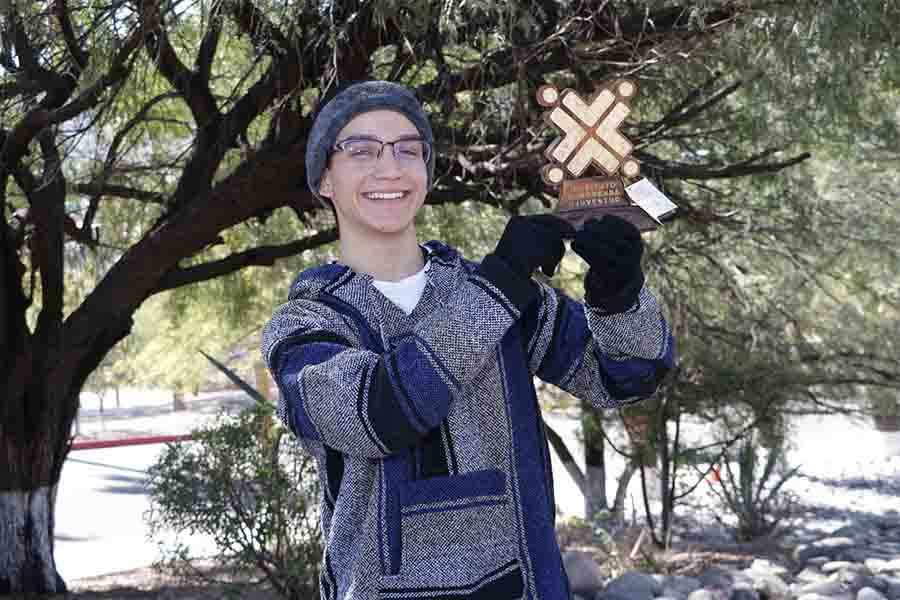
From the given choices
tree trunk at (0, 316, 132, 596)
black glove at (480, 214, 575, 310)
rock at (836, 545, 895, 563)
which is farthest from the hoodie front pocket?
rock at (836, 545, 895, 563)

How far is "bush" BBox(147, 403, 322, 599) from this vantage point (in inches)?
Result: 219

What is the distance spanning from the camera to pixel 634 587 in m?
6.06

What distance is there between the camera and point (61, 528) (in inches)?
468

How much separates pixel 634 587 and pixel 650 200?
4.77 meters

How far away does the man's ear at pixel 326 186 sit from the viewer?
181cm

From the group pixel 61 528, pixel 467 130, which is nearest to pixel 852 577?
pixel 467 130

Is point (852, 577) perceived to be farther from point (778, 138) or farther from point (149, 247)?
point (149, 247)

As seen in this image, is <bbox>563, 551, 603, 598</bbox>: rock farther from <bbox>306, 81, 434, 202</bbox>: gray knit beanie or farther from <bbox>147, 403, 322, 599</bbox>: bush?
<bbox>306, 81, 434, 202</bbox>: gray knit beanie

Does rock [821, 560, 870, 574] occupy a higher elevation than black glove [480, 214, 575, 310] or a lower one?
lower

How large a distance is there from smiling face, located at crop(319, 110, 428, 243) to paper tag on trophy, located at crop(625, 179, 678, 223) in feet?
1.19

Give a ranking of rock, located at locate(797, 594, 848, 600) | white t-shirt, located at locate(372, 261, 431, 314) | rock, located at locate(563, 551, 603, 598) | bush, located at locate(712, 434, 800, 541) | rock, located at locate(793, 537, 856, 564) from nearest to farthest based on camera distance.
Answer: white t-shirt, located at locate(372, 261, 431, 314) < rock, located at locate(797, 594, 848, 600) < rock, located at locate(563, 551, 603, 598) < rock, located at locate(793, 537, 856, 564) < bush, located at locate(712, 434, 800, 541)

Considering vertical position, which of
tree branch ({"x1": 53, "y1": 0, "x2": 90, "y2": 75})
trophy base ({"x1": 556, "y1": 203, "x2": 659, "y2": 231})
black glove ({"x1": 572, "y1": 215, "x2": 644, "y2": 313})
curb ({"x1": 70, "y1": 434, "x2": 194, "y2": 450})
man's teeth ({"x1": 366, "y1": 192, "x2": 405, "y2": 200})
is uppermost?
tree branch ({"x1": 53, "y1": 0, "x2": 90, "y2": 75})

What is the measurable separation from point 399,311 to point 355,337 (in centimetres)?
10

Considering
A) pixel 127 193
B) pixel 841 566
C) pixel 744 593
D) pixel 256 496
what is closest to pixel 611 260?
pixel 256 496
